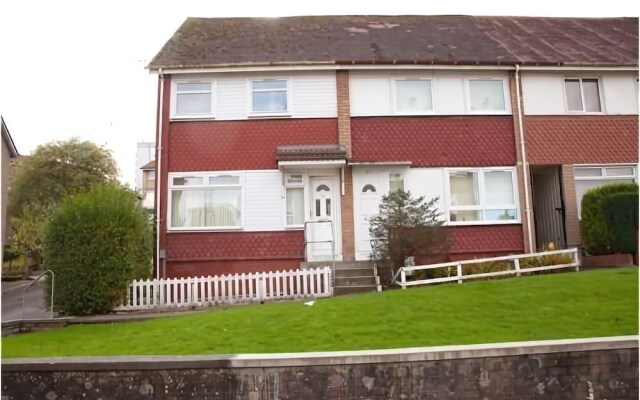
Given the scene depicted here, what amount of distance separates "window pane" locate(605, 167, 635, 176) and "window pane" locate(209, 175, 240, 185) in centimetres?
1109

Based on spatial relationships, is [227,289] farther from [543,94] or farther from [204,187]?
[543,94]

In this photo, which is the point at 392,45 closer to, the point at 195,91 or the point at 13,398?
the point at 195,91

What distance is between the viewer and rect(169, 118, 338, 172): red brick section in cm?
1600

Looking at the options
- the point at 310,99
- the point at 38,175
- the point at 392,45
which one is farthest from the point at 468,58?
the point at 38,175

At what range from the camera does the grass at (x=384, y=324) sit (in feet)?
25.4

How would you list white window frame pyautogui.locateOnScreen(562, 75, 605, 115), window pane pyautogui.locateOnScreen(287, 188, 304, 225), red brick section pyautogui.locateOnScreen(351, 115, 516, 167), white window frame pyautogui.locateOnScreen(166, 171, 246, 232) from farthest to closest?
1. white window frame pyautogui.locateOnScreen(562, 75, 605, 115)
2. red brick section pyautogui.locateOnScreen(351, 115, 516, 167)
3. window pane pyautogui.locateOnScreen(287, 188, 304, 225)
4. white window frame pyautogui.locateOnScreen(166, 171, 246, 232)

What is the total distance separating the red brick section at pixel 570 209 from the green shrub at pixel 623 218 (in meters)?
1.49

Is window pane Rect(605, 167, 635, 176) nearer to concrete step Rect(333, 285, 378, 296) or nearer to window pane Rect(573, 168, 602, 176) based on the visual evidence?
window pane Rect(573, 168, 602, 176)

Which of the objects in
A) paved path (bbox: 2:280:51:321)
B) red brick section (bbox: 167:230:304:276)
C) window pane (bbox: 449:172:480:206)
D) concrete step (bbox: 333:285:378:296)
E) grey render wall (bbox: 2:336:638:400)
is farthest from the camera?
window pane (bbox: 449:172:480:206)

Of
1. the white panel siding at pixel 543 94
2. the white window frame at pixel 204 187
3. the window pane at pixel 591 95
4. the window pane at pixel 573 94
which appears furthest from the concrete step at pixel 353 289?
the window pane at pixel 591 95

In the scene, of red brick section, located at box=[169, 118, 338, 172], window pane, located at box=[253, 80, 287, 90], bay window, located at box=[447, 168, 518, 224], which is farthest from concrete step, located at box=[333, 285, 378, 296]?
window pane, located at box=[253, 80, 287, 90]

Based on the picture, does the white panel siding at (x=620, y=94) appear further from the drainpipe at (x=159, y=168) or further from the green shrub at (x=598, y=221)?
the drainpipe at (x=159, y=168)

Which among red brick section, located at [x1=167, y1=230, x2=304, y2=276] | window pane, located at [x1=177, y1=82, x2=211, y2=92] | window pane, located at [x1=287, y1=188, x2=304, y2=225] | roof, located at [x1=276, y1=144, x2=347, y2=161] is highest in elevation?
window pane, located at [x1=177, y1=82, x2=211, y2=92]

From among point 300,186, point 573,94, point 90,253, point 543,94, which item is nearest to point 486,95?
point 543,94
